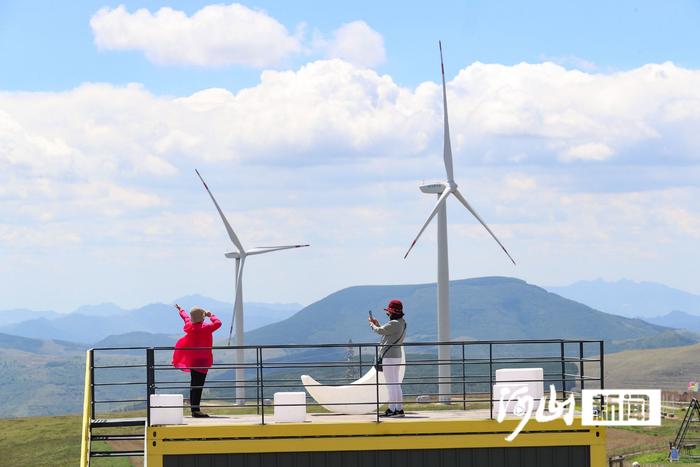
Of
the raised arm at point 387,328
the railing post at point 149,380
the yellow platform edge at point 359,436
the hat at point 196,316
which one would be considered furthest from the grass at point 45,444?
the yellow platform edge at point 359,436

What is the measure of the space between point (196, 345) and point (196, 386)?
38.2 inches

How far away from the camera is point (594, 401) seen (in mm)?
20844

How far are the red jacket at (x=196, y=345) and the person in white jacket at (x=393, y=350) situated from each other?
2.84m

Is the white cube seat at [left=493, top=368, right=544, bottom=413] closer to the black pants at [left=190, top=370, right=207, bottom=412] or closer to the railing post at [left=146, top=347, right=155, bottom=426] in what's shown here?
the black pants at [left=190, top=370, right=207, bottom=412]

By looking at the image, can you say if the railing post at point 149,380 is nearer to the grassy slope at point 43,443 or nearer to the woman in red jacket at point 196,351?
the woman in red jacket at point 196,351

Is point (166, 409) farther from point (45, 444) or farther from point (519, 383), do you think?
point (45, 444)

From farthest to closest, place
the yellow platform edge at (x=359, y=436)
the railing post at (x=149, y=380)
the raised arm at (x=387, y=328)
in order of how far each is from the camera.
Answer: the raised arm at (x=387, y=328)
the railing post at (x=149, y=380)
the yellow platform edge at (x=359, y=436)

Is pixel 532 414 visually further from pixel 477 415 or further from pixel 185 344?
pixel 185 344

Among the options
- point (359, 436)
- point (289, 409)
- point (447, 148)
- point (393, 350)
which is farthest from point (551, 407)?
point (447, 148)

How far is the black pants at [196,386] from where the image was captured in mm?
21250

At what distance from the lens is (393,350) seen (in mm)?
21219

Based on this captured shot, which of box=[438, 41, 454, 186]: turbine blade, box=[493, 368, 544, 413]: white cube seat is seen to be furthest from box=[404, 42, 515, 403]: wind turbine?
box=[493, 368, 544, 413]: white cube seat

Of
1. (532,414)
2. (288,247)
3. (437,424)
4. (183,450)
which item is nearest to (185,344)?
(183,450)

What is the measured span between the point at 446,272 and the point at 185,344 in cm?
4060
